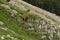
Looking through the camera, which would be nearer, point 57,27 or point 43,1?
point 57,27

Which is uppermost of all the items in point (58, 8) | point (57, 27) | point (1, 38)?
point (1, 38)

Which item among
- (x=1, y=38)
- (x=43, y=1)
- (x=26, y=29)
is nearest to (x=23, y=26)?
(x=26, y=29)

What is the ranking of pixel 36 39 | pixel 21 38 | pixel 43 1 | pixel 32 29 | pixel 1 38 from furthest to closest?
pixel 43 1 → pixel 32 29 → pixel 36 39 → pixel 21 38 → pixel 1 38

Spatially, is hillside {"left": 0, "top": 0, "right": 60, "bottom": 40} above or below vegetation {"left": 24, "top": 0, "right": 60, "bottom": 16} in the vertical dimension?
above

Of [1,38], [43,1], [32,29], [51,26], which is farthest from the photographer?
[43,1]

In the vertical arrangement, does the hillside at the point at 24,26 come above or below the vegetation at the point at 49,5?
above

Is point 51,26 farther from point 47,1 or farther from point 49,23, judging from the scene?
point 47,1

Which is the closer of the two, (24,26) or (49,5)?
(24,26)

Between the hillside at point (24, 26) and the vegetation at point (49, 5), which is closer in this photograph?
the hillside at point (24, 26)

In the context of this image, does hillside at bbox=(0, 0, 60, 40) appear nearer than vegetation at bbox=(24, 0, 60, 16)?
Yes

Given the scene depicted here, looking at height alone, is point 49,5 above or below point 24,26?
below

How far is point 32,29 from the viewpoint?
40219 mm

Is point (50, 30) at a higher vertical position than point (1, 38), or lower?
lower

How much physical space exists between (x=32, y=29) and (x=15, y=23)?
265cm
